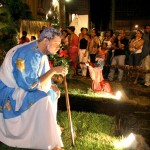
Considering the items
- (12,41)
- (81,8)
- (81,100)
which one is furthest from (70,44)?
(81,8)

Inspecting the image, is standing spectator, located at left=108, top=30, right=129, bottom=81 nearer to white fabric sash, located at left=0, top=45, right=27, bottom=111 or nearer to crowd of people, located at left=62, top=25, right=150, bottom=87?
crowd of people, located at left=62, top=25, right=150, bottom=87

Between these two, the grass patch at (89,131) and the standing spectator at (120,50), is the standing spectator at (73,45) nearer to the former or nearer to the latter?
the standing spectator at (120,50)

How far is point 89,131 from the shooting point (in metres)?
5.79

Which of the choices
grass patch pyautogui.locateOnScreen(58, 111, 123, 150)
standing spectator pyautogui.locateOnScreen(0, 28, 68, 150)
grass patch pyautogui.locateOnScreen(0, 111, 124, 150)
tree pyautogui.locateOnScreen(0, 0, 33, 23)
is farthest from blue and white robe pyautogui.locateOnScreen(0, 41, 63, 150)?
tree pyautogui.locateOnScreen(0, 0, 33, 23)

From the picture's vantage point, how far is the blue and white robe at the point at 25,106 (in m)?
4.08

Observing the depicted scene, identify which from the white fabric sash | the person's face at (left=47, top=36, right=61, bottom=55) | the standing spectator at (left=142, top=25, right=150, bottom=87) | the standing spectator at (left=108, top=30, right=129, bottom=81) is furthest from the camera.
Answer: the standing spectator at (left=108, top=30, right=129, bottom=81)

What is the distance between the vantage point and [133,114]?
7.25m

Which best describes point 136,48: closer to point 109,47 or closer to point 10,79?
point 109,47

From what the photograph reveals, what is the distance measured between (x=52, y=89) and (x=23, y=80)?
89 cm

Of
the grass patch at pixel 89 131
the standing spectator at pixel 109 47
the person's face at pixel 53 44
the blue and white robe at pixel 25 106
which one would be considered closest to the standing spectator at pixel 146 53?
the standing spectator at pixel 109 47

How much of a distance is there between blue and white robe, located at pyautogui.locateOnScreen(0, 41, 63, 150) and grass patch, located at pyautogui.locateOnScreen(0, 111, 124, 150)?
646 mm

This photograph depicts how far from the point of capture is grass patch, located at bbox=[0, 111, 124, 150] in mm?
5020

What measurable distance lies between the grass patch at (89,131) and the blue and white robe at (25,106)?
25.4 inches

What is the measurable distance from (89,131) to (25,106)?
2083 mm
